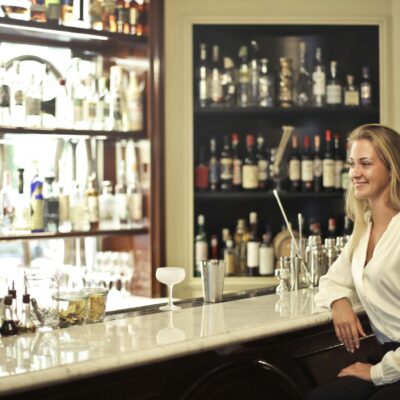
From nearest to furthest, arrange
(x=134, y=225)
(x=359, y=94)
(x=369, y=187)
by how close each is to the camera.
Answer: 1. (x=369, y=187)
2. (x=134, y=225)
3. (x=359, y=94)

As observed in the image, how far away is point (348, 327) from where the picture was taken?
2.18 meters

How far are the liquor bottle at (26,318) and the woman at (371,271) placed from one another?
77cm

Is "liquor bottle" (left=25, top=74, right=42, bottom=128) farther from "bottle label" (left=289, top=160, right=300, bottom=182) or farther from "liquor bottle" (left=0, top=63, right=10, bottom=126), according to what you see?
"bottle label" (left=289, top=160, right=300, bottom=182)

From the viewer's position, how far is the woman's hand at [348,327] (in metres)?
2.18

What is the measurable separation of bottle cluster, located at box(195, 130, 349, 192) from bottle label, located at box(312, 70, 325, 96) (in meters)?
0.22

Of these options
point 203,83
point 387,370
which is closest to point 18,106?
point 203,83

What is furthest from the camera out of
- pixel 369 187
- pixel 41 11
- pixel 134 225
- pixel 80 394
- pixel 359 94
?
pixel 359 94

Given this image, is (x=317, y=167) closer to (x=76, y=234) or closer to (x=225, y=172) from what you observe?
(x=225, y=172)

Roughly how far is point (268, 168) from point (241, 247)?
1.52ft

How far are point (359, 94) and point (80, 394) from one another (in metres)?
2.98

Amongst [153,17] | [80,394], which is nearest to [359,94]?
[153,17]

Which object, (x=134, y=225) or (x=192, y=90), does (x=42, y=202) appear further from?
(x=192, y=90)

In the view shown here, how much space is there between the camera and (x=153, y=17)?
12.7 feet

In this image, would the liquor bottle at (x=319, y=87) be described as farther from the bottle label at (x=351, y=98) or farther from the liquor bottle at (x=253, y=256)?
the liquor bottle at (x=253, y=256)
